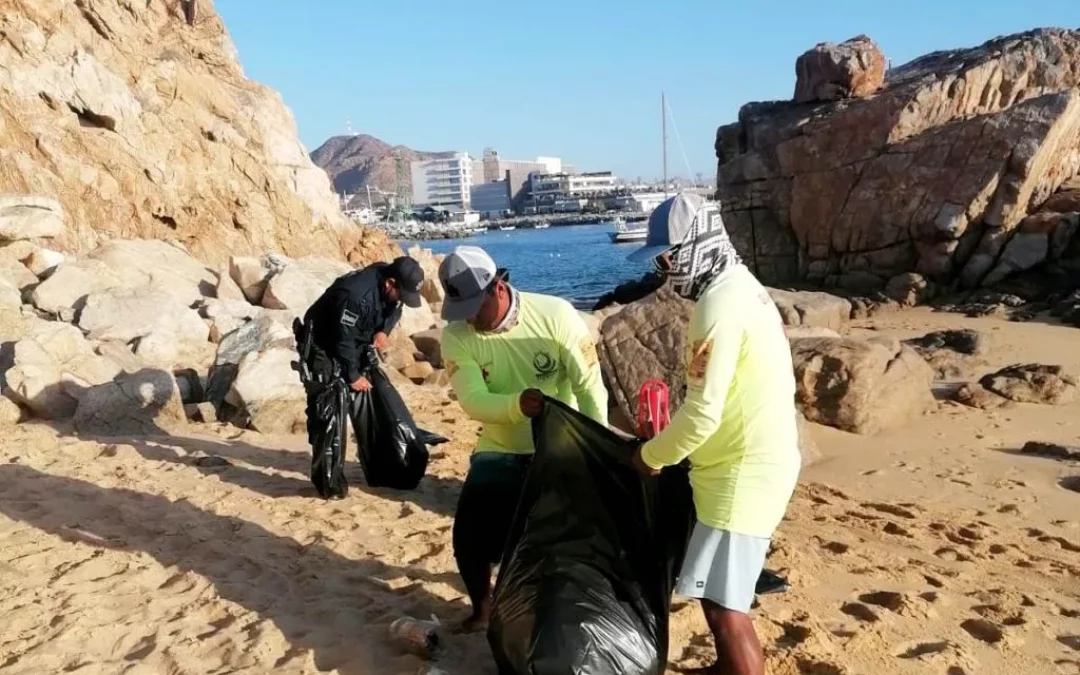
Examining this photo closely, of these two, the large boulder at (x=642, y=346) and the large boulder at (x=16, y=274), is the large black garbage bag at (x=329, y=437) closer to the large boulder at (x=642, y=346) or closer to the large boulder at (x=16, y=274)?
the large boulder at (x=642, y=346)

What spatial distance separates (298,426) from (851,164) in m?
16.4

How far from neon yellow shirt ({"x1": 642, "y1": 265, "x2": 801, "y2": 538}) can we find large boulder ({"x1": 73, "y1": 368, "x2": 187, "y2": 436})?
594 cm

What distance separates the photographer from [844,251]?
65.5 ft

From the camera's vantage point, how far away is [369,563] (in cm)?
448

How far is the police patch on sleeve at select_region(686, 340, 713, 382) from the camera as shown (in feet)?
8.46

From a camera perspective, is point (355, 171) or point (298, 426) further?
point (355, 171)

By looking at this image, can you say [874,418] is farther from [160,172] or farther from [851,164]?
[851,164]

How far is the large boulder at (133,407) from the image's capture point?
729cm

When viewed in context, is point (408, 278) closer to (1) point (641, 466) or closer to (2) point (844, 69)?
(1) point (641, 466)

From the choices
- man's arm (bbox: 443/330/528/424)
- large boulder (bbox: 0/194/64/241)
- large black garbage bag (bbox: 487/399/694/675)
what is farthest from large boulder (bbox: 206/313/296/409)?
large black garbage bag (bbox: 487/399/694/675)

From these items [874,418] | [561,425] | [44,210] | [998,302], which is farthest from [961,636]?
[998,302]

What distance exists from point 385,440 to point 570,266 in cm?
3876

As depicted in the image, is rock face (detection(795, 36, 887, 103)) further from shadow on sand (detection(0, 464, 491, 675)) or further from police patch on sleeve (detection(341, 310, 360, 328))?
shadow on sand (detection(0, 464, 491, 675))

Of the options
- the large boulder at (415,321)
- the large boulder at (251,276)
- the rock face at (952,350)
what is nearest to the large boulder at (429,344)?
the large boulder at (415,321)
